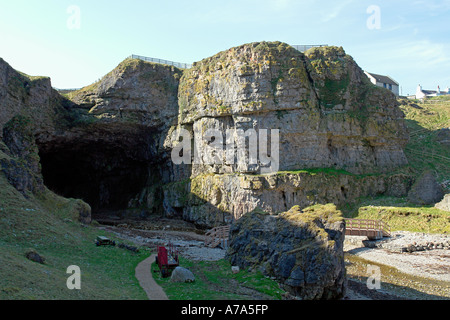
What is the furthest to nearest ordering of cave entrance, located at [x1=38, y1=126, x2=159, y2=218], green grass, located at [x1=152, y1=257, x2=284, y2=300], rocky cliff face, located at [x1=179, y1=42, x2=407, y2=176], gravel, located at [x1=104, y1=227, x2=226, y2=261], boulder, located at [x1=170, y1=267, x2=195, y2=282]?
cave entrance, located at [x1=38, y1=126, x2=159, y2=218] → rocky cliff face, located at [x1=179, y1=42, x2=407, y2=176] → gravel, located at [x1=104, y1=227, x2=226, y2=261] → boulder, located at [x1=170, y1=267, x2=195, y2=282] → green grass, located at [x1=152, y1=257, x2=284, y2=300]

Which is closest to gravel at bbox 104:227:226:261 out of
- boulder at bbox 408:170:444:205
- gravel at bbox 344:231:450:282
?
gravel at bbox 344:231:450:282

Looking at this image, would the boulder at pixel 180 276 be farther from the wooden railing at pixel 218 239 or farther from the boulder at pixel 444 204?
the boulder at pixel 444 204

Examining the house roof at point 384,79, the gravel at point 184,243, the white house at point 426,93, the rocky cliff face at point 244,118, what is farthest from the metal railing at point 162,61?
the white house at point 426,93

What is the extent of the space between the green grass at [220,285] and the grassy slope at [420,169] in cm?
2575

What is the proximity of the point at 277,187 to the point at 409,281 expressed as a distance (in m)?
20.8

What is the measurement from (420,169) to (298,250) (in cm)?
4034

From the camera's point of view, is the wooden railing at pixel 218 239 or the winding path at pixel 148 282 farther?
the wooden railing at pixel 218 239

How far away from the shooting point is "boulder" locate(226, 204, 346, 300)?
68.9 ft

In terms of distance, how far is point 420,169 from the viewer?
54562 mm

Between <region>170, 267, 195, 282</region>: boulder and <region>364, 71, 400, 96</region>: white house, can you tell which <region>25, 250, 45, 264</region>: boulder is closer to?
<region>170, 267, 195, 282</region>: boulder

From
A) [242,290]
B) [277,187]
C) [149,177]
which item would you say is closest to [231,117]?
[277,187]

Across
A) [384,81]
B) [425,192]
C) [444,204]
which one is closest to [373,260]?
[444,204]

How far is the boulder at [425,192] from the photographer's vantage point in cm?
4428

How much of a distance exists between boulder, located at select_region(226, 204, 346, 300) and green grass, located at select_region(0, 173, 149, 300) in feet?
23.6
